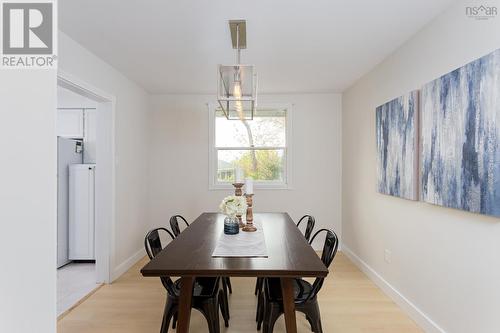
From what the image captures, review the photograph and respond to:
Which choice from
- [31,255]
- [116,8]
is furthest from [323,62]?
[31,255]

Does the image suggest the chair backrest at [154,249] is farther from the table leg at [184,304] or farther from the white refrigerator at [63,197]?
the white refrigerator at [63,197]

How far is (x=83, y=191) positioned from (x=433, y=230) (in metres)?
4.17

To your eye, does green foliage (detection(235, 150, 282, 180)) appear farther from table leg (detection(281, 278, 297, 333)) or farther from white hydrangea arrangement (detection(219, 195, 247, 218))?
table leg (detection(281, 278, 297, 333))

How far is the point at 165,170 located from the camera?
4906 millimetres

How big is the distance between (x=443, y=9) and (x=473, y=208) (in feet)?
4.84

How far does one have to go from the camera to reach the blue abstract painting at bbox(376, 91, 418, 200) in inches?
104

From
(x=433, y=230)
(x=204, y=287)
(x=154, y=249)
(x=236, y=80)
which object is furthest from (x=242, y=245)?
(x=433, y=230)

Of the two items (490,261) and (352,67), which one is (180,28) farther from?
(490,261)

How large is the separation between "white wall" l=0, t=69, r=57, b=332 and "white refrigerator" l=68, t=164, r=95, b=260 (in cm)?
375

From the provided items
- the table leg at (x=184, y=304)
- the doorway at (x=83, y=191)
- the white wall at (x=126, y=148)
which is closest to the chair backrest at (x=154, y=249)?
the table leg at (x=184, y=304)

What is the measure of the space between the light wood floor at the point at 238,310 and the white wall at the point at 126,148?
552 mm

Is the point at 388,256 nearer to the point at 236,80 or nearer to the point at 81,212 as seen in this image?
the point at 236,80

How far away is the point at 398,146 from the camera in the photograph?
2908 millimetres
